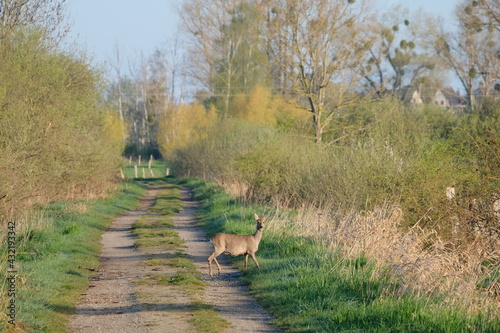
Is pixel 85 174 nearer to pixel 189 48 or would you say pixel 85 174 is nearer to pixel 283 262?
pixel 283 262

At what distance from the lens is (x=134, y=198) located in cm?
3881

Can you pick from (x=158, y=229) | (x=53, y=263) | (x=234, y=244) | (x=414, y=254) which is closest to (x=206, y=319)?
(x=414, y=254)

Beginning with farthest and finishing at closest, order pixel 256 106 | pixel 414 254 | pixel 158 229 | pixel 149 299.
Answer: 1. pixel 256 106
2. pixel 158 229
3. pixel 414 254
4. pixel 149 299

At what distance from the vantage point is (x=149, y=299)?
1195cm

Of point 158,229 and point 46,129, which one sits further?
point 46,129

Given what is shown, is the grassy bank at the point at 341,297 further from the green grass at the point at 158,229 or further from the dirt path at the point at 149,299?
the green grass at the point at 158,229

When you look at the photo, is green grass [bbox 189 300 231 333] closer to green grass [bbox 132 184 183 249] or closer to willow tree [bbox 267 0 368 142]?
green grass [bbox 132 184 183 249]

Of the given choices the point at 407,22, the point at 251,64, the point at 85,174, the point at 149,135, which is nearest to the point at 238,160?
the point at 85,174

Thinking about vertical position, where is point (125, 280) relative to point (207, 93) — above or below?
below

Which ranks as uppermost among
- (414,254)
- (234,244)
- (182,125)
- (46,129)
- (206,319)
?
(182,125)

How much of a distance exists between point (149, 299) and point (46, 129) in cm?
1447

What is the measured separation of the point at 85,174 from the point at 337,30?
13.7 meters

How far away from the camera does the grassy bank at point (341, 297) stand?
9086 millimetres

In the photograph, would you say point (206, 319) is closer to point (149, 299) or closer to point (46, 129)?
point (149, 299)
